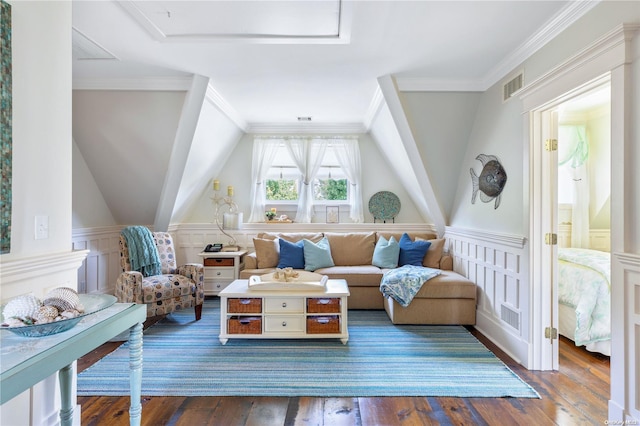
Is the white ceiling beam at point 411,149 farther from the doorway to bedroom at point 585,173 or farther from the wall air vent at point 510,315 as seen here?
→ the wall air vent at point 510,315

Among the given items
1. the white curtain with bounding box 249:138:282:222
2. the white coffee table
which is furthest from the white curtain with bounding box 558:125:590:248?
the white curtain with bounding box 249:138:282:222

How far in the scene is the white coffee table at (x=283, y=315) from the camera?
117 inches

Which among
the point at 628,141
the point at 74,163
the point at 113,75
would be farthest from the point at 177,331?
the point at 628,141

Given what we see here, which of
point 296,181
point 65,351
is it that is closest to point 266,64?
point 296,181

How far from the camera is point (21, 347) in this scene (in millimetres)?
1143

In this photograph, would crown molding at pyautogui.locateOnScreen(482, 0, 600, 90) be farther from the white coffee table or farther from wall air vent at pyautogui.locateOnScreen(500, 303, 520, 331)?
the white coffee table

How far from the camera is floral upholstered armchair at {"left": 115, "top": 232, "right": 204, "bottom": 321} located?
3.17 m

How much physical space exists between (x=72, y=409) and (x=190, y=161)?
282 cm

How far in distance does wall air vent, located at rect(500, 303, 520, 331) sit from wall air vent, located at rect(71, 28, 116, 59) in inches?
157

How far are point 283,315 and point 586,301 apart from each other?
260 centimetres

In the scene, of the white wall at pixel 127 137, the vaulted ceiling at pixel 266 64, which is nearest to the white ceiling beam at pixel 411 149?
the vaulted ceiling at pixel 266 64

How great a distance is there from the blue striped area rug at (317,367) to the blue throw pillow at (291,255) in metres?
1.24

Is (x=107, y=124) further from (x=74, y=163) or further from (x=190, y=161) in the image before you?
(x=190, y=161)

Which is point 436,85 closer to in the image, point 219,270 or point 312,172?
point 312,172
